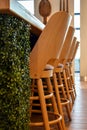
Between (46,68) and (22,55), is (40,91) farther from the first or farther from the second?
(22,55)

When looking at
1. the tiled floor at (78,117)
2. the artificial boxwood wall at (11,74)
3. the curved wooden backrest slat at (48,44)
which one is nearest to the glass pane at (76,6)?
the tiled floor at (78,117)

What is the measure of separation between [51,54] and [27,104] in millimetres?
427

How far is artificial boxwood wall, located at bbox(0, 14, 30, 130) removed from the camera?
1276mm

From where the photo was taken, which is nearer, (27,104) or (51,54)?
(27,104)

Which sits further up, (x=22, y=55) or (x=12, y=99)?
(x=22, y=55)

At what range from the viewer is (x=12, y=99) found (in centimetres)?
132

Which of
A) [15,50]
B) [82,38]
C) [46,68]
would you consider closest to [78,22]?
[82,38]

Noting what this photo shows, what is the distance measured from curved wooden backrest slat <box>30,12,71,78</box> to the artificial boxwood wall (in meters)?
0.38

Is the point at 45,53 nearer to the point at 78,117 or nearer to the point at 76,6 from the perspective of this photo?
the point at 78,117

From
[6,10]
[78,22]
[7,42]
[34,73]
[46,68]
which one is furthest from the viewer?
[78,22]

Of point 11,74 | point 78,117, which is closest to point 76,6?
point 78,117

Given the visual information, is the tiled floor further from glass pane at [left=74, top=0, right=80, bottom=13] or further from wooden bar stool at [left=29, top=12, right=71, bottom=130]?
glass pane at [left=74, top=0, right=80, bottom=13]

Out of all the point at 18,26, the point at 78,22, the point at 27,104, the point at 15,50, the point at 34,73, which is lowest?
the point at 27,104

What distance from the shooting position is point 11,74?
1.30 metres
